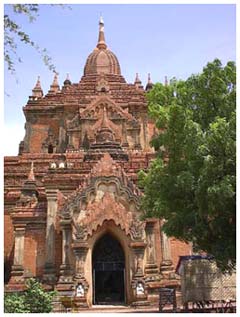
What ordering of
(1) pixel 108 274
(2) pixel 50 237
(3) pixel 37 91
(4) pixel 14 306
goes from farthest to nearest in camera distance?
(3) pixel 37 91 → (2) pixel 50 237 → (1) pixel 108 274 → (4) pixel 14 306

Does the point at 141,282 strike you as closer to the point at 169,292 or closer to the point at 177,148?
the point at 169,292

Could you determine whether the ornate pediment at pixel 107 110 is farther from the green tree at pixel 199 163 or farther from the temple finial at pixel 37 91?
the green tree at pixel 199 163

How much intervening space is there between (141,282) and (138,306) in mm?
1018

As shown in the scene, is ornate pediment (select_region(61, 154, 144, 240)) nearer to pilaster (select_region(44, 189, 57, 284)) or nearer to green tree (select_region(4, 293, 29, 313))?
pilaster (select_region(44, 189, 57, 284))

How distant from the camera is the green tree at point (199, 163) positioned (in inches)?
429

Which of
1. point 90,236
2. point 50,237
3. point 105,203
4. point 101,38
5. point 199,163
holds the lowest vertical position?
point 50,237

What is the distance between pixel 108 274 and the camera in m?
19.4

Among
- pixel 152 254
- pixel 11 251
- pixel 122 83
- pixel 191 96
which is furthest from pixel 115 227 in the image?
pixel 122 83

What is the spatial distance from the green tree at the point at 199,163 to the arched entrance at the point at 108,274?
6.31m

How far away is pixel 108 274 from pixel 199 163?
31.6 feet

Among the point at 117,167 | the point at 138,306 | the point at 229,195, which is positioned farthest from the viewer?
the point at 117,167

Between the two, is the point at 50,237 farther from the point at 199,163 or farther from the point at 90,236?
the point at 199,163

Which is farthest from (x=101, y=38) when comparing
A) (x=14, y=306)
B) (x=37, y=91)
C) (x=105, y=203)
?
(x=14, y=306)

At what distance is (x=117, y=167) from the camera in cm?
2056
